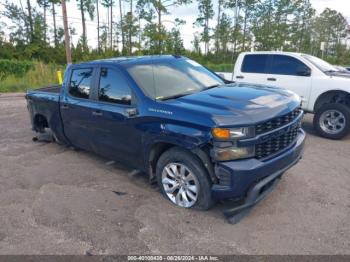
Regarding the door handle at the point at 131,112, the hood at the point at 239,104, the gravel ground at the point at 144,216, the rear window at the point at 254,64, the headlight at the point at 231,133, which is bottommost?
the gravel ground at the point at 144,216

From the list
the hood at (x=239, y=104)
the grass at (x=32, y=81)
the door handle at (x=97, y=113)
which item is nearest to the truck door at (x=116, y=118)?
the door handle at (x=97, y=113)

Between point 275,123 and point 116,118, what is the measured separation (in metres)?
2.06

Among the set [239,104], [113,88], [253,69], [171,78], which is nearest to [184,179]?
[239,104]

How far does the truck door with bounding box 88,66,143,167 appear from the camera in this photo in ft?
12.8

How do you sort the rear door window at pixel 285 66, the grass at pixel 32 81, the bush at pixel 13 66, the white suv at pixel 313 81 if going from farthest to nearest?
the bush at pixel 13 66, the grass at pixel 32 81, the rear door window at pixel 285 66, the white suv at pixel 313 81

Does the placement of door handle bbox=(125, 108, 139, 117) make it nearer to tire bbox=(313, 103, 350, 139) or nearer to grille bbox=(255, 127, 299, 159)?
grille bbox=(255, 127, 299, 159)

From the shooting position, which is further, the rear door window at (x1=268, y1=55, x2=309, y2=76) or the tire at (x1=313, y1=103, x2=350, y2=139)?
the rear door window at (x1=268, y1=55, x2=309, y2=76)

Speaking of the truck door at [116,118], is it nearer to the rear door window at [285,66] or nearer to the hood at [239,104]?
the hood at [239,104]

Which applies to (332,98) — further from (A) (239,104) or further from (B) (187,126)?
(B) (187,126)

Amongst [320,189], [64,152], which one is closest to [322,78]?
[320,189]

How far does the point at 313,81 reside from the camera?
690 cm

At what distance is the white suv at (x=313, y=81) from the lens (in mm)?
6496

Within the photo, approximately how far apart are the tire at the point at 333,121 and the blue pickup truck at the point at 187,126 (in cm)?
304

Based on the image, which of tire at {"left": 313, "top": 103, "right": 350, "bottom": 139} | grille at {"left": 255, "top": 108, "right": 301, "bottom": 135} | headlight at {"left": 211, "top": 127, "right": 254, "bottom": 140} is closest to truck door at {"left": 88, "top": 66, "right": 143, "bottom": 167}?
headlight at {"left": 211, "top": 127, "right": 254, "bottom": 140}
